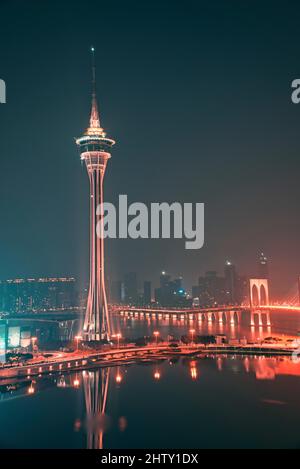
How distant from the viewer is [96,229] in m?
28.1

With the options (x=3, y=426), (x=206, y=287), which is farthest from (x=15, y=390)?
(x=206, y=287)

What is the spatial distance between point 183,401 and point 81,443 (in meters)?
5.02

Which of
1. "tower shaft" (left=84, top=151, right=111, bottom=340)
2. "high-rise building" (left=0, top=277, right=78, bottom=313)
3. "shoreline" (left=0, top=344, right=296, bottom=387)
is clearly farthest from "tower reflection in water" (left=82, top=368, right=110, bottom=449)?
"high-rise building" (left=0, top=277, right=78, bottom=313)

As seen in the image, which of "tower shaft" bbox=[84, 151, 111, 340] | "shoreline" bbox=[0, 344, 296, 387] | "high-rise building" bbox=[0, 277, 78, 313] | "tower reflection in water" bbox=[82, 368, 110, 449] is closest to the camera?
"tower reflection in water" bbox=[82, 368, 110, 449]

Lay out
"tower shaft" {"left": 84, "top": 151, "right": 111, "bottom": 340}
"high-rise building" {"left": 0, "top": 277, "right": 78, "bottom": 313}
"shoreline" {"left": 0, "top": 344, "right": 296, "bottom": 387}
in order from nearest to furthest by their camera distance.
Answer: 1. "shoreline" {"left": 0, "top": 344, "right": 296, "bottom": 387}
2. "tower shaft" {"left": 84, "top": 151, "right": 111, "bottom": 340}
3. "high-rise building" {"left": 0, "top": 277, "right": 78, "bottom": 313}

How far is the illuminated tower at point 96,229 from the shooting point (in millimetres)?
27562

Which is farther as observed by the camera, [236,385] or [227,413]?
[236,385]

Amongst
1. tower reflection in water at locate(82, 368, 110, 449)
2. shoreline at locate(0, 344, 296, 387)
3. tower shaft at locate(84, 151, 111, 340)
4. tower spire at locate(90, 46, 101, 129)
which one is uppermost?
tower spire at locate(90, 46, 101, 129)

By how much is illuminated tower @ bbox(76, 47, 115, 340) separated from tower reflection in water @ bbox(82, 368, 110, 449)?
7.37 meters

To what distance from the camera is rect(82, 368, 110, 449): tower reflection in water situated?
11844 mm

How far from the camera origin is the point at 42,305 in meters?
71.5

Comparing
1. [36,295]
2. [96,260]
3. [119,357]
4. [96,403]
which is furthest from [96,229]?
[36,295]

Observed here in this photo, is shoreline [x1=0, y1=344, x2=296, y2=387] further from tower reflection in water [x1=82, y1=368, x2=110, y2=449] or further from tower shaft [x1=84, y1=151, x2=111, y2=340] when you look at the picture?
tower shaft [x1=84, y1=151, x2=111, y2=340]

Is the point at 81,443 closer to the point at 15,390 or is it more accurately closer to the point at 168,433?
the point at 168,433
